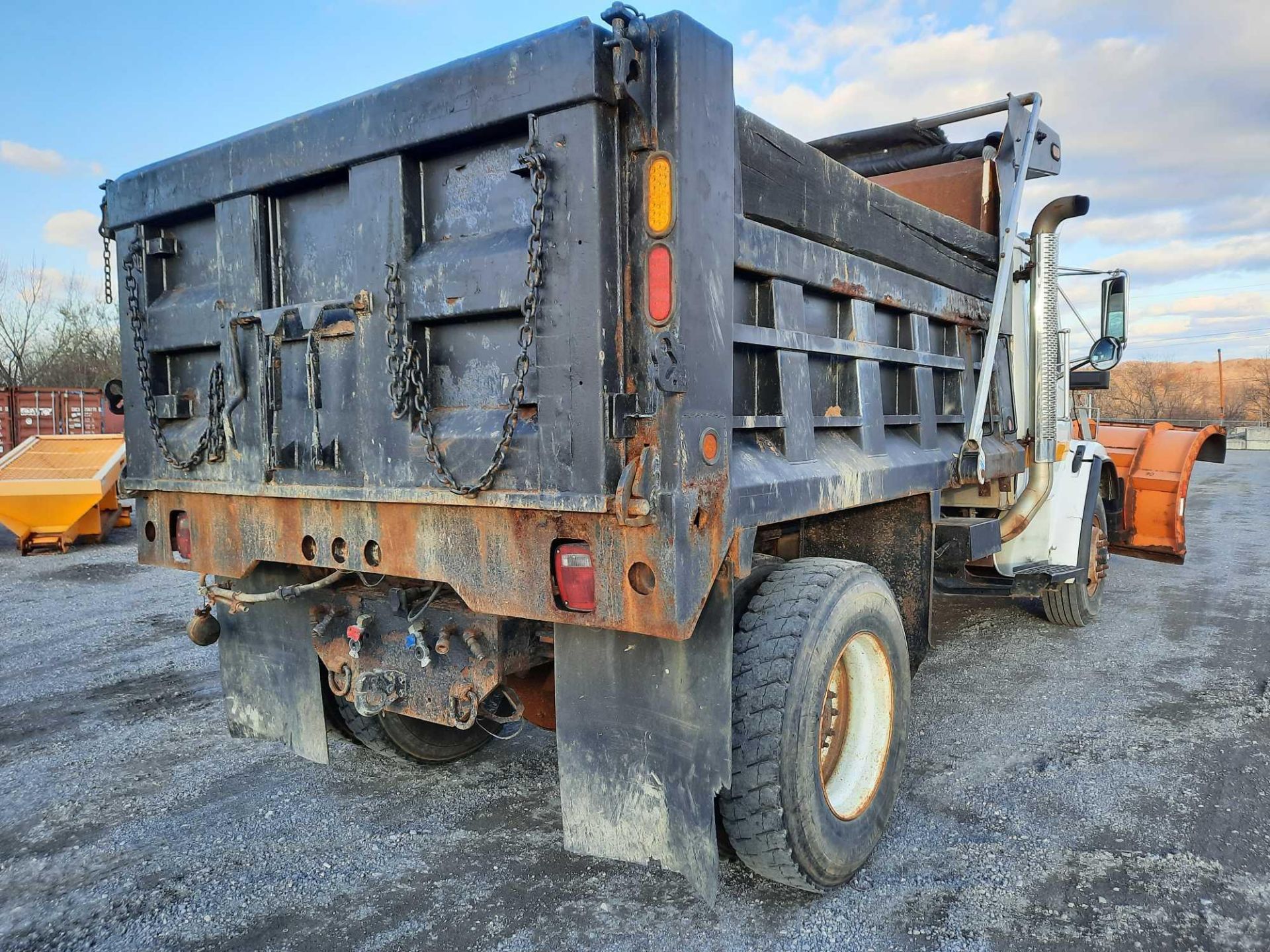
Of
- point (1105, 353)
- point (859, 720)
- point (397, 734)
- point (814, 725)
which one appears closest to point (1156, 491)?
point (1105, 353)

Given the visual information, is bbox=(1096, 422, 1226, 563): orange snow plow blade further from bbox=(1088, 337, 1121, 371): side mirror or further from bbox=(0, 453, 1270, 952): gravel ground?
bbox=(1088, 337, 1121, 371): side mirror

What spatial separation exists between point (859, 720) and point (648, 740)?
3.16 ft

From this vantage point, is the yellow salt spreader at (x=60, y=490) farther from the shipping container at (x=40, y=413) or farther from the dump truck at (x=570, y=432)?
the shipping container at (x=40, y=413)

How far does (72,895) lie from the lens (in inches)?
114

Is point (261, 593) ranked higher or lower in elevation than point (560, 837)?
higher

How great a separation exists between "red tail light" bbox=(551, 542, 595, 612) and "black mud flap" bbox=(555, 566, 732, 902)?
20 centimetres

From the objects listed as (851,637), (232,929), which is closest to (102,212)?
(232,929)

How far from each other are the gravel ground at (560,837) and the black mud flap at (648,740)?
0.30 m

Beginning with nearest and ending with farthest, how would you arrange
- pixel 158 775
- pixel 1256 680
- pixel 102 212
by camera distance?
pixel 102 212 < pixel 158 775 < pixel 1256 680

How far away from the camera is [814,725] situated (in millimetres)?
2670

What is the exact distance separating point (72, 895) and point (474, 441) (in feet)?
6.90

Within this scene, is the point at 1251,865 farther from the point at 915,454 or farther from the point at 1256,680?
the point at 1256,680

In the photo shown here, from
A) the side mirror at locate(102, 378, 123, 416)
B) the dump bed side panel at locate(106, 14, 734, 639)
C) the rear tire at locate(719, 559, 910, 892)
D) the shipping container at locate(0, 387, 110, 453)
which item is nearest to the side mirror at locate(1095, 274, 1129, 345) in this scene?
the rear tire at locate(719, 559, 910, 892)

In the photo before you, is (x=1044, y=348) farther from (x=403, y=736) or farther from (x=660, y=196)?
(x=403, y=736)
